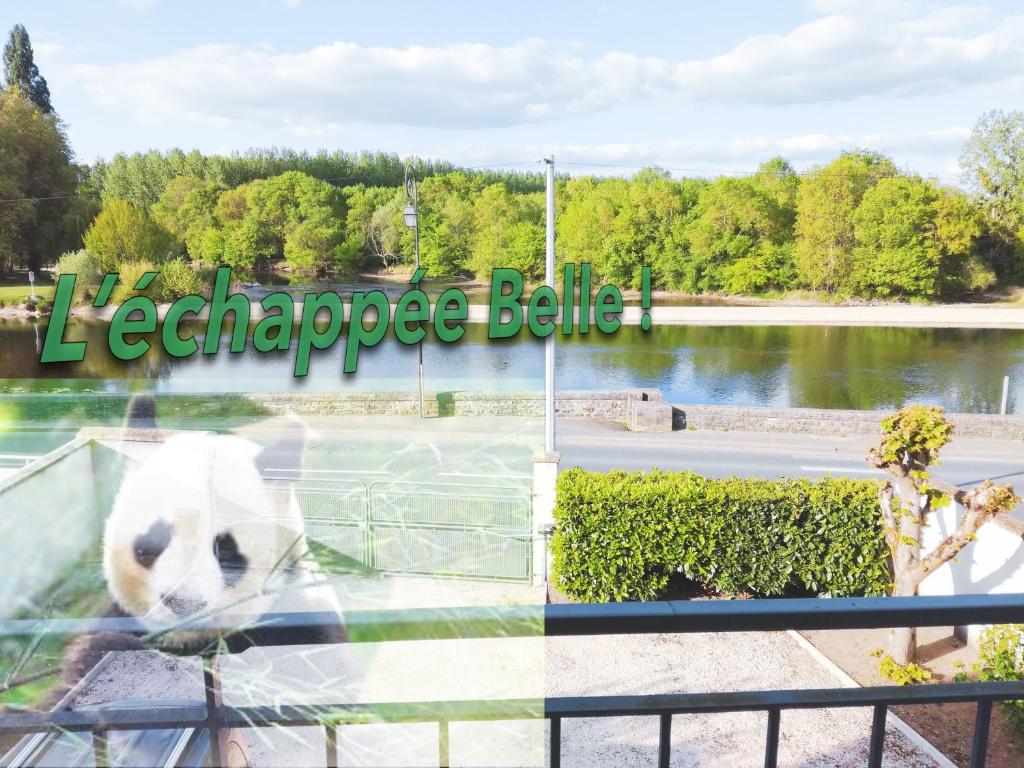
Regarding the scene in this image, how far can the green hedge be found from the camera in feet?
17.0

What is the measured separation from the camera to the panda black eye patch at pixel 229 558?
958 mm

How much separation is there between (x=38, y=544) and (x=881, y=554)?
5.30 metres

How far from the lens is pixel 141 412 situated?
1378 millimetres

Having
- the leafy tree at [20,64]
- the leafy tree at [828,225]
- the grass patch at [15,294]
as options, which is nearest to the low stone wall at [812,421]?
the grass patch at [15,294]

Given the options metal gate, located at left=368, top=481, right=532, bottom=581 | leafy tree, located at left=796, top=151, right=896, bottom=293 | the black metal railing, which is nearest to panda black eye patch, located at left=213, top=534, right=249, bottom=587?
the black metal railing

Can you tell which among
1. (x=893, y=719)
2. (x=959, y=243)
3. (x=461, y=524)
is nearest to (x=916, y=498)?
(x=893, y=719)

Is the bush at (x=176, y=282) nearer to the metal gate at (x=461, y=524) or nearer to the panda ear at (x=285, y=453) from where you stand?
the metal gate at (x=461, y=524)

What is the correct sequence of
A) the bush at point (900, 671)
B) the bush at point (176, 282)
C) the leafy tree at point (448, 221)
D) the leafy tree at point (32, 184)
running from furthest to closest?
the leafy tree at point (448, 221) < the leafy tree at point (32, 184) < the bush at point (900, 671) < the bush at point (176, 282)

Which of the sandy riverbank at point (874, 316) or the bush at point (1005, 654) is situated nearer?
the bush at point (1005, 654)

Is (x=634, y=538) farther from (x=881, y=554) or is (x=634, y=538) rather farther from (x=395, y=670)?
(x=395, y=670)

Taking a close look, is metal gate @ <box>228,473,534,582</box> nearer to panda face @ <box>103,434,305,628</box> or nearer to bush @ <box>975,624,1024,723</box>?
panda face @ <box>103,434,305,628</box>

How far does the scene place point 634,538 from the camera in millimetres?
5254

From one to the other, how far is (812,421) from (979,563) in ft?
23.3

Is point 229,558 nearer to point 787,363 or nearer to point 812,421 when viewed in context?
point 812,421
